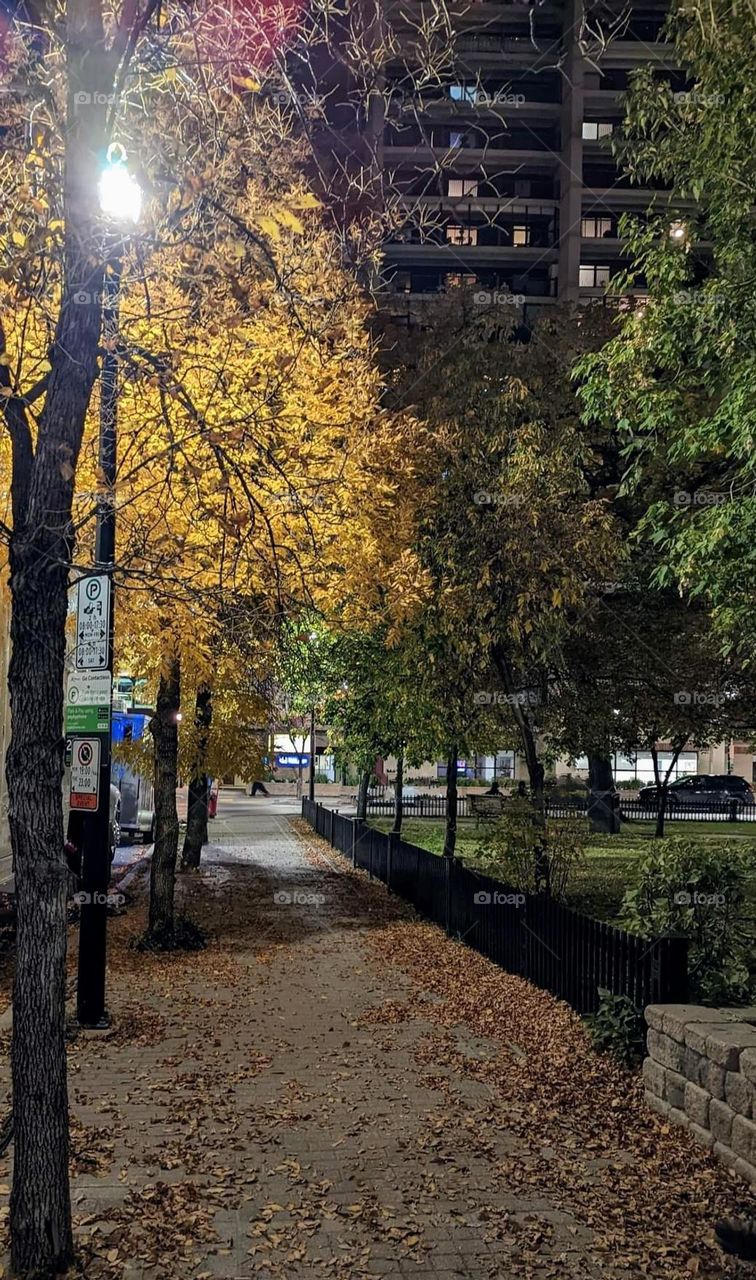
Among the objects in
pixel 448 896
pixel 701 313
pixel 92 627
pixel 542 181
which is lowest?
pixel 448 896

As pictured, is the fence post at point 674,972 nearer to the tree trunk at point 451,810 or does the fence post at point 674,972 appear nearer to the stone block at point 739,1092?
the stone block at point 739,1092

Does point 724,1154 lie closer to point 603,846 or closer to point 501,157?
point 603,846

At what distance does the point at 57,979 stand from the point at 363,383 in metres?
8.69

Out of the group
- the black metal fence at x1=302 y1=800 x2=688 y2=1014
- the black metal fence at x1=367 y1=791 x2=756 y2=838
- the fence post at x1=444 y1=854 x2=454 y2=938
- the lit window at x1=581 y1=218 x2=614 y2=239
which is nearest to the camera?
the black metal fence at x1=302 y1=800 x2=688 y2=1014

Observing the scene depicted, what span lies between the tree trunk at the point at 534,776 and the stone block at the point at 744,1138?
5.26m

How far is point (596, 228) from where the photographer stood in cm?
6053

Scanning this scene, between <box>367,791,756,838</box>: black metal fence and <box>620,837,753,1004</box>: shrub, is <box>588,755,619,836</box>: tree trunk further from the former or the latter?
<box>620,837,753,1004</box>: shrub

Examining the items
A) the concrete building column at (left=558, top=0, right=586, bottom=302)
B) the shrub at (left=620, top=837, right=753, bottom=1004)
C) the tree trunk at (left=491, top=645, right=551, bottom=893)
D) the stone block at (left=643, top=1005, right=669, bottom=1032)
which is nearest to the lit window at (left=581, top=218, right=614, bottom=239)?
the concrete building column at (left=558, top=0, right=586, bottom=302)

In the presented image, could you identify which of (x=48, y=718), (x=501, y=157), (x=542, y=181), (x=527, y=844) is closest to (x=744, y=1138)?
(x=48, y=718)

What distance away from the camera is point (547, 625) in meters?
11.9

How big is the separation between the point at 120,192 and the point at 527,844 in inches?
297

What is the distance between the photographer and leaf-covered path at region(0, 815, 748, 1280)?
4391mm

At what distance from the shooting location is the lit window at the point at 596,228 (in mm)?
60250

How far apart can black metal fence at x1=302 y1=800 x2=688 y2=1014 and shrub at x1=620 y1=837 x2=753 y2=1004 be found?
0.97 ft
